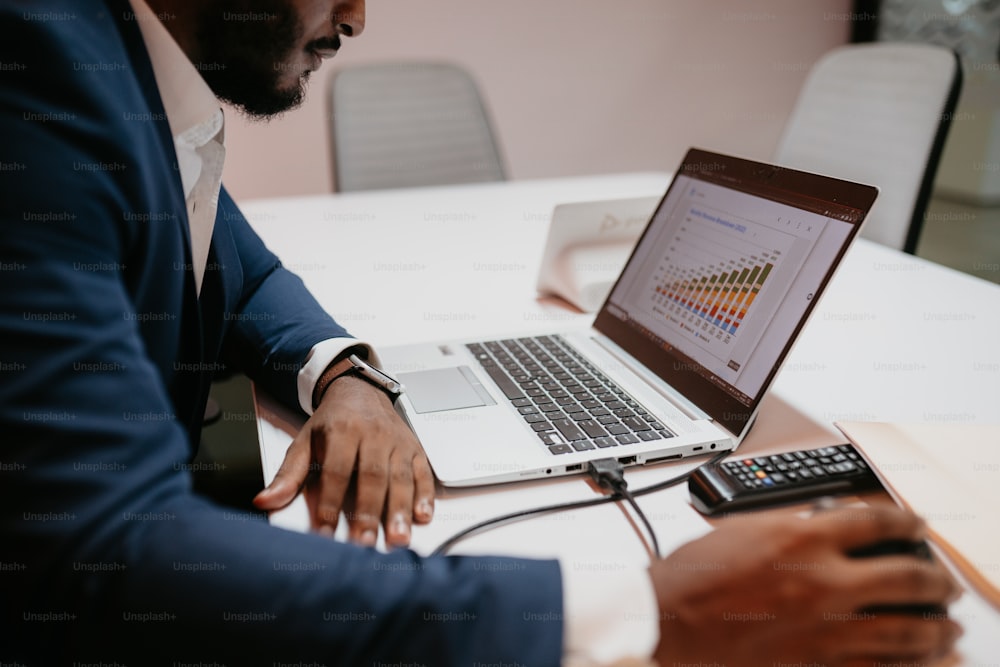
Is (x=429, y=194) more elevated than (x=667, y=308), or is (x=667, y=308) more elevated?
(x=667, y=308)

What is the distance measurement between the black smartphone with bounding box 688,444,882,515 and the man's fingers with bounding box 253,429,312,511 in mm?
336

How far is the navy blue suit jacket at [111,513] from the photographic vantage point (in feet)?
1.42

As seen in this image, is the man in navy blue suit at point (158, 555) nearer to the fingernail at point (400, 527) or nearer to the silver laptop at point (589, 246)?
the fingernail at point (400, 527)

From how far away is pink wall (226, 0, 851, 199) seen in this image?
301 cm

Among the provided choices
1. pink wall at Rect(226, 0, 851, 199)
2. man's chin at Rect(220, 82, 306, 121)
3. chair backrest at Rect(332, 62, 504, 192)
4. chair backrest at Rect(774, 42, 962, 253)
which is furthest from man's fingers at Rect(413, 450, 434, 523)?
pink wall at Rect(226, 0, 851, 199)

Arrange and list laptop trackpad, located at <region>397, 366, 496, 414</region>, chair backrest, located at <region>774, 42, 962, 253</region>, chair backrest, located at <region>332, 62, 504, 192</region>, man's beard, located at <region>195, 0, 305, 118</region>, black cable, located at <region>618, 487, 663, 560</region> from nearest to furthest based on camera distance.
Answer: black cable, located at <region>618, 487, 663, 560</region>, man's beard, located at <region>195, 0, 305, 118</region>, laptop trackpad, located at <region>397, 366, 496, 414</region>, chair backrest, located at <region>774, 42, 962, 253</region>, chair backrest, located at <region>332, 62, 504, 192</region>

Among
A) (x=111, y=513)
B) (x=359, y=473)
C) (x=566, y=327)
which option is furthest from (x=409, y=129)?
(x=111, y=513)

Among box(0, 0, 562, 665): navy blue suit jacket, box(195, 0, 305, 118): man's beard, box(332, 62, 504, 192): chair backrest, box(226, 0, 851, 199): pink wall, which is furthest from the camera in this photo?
box(226, 0, 851, 199): pink wall

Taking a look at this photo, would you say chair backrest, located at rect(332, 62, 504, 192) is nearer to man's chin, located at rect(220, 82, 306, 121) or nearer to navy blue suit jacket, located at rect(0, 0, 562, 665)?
man's chin, located at rect(220, 82, 306, 121)

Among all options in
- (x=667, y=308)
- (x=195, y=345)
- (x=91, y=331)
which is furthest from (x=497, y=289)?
(x=91, y=331)

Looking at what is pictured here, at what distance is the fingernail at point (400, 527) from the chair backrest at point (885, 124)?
122 cm

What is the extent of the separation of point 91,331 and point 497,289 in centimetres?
82

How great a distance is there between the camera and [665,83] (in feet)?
11.1

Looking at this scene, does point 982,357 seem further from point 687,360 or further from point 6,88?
point 6,88
